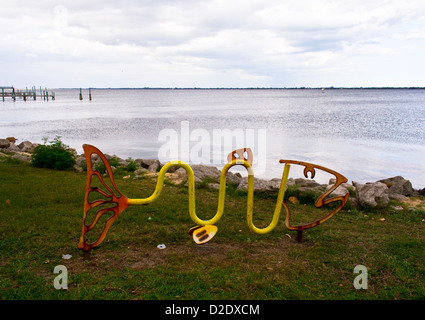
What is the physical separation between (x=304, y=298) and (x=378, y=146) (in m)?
20.4

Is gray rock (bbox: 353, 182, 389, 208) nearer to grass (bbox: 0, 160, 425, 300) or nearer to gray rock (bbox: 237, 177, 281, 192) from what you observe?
grass (bbox: 0, 160, 425, 300)

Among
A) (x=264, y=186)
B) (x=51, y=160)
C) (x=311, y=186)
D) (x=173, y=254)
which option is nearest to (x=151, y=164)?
(x=51, y=160)

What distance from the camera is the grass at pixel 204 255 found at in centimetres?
430

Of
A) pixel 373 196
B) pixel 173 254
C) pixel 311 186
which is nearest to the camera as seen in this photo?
pixel 173 254

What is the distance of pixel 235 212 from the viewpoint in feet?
24.1

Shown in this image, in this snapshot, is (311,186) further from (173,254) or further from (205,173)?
(173,254)

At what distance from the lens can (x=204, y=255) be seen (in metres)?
5.29

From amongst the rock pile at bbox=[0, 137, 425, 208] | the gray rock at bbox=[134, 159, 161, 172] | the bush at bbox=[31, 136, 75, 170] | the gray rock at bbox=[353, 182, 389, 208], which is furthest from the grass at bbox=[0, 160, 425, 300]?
the gray rock at bbox=[134, 159, 161, 172]

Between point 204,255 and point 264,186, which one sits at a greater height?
point 264,186

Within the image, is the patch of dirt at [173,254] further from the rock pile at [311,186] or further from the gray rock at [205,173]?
the gray rock at [205,173]

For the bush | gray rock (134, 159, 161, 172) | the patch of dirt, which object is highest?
the bush

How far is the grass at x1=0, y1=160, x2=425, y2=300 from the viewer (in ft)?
14.1

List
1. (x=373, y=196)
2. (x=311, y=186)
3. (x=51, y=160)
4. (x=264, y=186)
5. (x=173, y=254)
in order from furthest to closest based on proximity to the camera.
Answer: (x=51, y=160), (x=311, y=186), (x=264, y=186), (x=373, y=196), (x=173, y=254)
